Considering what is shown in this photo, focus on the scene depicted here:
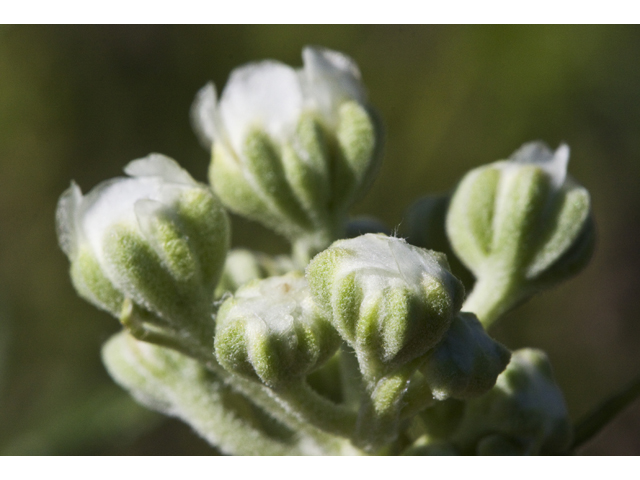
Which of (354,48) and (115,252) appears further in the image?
(354,48)

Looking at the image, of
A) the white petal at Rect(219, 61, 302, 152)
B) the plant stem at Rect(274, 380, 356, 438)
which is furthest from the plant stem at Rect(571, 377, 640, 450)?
the white petal at Rect(219, 61, 302, 152)

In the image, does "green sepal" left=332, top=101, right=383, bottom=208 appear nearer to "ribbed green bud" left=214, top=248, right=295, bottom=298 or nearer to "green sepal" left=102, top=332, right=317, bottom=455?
"ribbed green bud" left=214, top=248, right=295, bottom=298

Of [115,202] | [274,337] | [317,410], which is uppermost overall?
[115,202]

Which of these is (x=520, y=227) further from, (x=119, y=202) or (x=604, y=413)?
(x=119, y=202)

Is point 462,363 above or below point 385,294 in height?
below

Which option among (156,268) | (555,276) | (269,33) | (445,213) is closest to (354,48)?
(269,33)

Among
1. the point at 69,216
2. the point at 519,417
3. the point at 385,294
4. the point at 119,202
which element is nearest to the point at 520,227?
the point at 519,417

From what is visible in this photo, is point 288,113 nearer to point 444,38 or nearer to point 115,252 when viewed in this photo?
point 115,252
